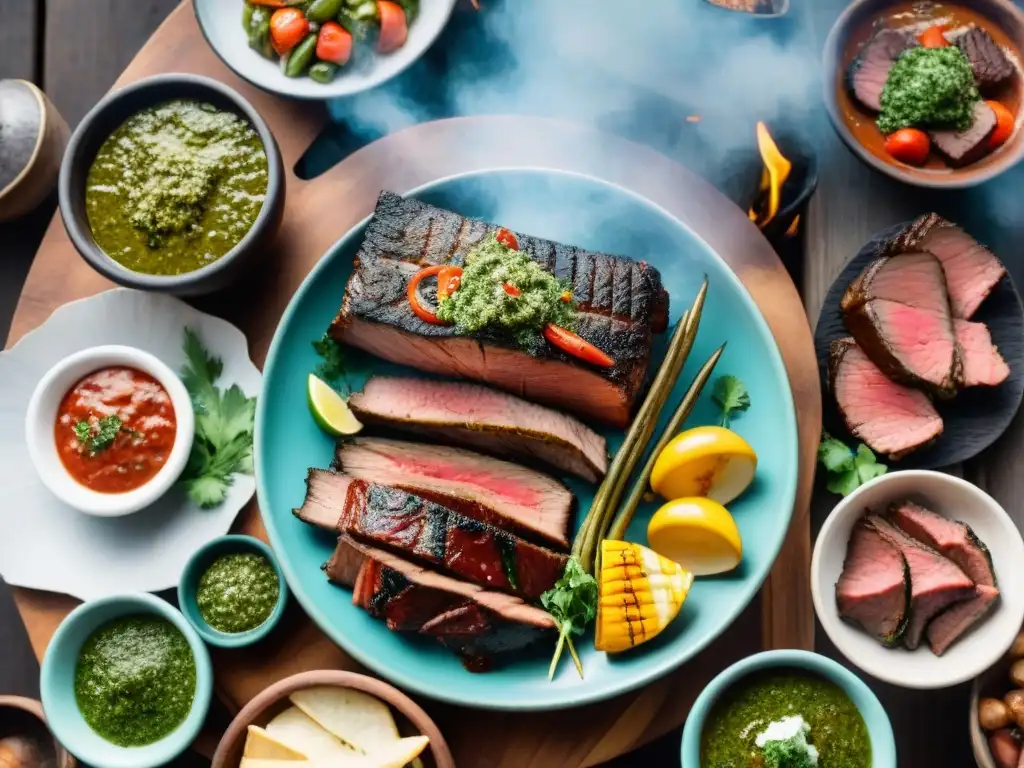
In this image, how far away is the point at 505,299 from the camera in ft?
10.6

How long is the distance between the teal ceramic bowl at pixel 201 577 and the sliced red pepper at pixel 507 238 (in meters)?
1.23

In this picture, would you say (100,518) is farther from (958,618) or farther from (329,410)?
(958,618)

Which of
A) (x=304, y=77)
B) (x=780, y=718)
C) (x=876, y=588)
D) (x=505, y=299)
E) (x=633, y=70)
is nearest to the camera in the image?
(x=780, y=718)

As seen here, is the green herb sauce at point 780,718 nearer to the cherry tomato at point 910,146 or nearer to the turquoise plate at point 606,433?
the turquoise plate at point 606,433

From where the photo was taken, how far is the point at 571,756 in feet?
11.1

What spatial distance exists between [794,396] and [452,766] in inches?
64.0

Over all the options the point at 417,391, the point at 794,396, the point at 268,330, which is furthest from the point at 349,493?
the point at 794,396

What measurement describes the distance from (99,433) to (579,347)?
5.18 feet

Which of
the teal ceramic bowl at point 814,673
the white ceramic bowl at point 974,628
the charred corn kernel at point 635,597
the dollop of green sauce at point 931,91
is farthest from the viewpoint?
the dollop of green sauce at point 931,91

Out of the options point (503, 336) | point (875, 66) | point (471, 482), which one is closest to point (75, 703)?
point (471, 482)

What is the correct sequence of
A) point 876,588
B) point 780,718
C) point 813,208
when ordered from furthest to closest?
1. point 813,208
2. point 876,588
3. point 780,718

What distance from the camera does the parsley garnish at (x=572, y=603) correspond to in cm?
324

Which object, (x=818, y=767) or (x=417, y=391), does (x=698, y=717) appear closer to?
(x=818, y=767)

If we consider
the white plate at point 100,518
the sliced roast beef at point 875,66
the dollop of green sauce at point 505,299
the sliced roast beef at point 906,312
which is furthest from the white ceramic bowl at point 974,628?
the white plate at point 100,518
